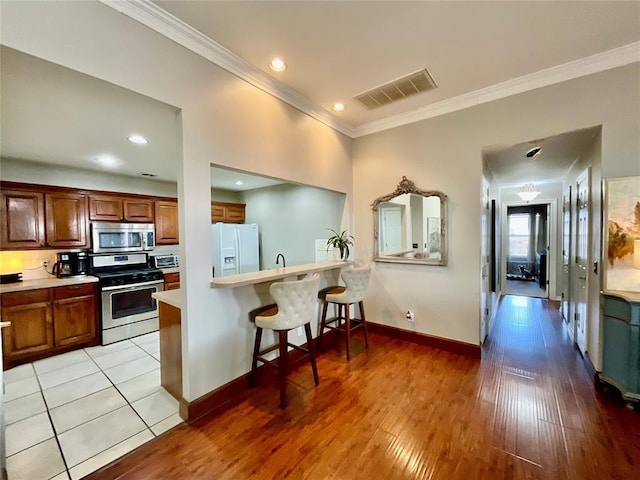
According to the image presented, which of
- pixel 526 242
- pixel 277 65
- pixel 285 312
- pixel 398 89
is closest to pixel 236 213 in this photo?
pixel 277 65

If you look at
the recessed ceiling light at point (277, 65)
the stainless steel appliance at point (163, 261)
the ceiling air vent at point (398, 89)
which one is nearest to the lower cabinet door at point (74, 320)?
the stainless steel appliance at point (163, 261)

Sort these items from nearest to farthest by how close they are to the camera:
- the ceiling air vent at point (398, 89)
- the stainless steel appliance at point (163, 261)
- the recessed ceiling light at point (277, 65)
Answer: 1. the recessed ceiling light at point (277, 65)
2. the ceiling air vent at point (398, 89)
3. the stainless steel appliance at point (163, 261)

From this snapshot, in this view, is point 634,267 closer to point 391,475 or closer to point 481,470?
point 481,470

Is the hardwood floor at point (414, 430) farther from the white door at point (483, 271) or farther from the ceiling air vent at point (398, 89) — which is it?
the ceiling air vent at point (398, 89)

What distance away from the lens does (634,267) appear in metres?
2.13

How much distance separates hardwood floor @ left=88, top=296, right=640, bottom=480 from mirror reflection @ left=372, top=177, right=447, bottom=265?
1297mm

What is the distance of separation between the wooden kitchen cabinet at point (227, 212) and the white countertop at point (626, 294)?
547 centimetres

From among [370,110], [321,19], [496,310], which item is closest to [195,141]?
[321,19]

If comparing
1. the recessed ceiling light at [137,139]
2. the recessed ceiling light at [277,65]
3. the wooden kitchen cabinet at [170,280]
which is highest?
the recessed ceiling light at [277,65]

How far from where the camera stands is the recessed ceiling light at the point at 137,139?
2674mm

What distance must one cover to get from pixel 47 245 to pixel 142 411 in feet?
9.40

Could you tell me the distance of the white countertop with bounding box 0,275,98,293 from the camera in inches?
117

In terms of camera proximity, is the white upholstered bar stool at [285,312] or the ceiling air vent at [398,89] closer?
the white upholstered bar stool at [285,312]

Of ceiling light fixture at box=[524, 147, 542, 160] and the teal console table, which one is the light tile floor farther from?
ceiling light fixture at box=[524, 147, 542, 160]
